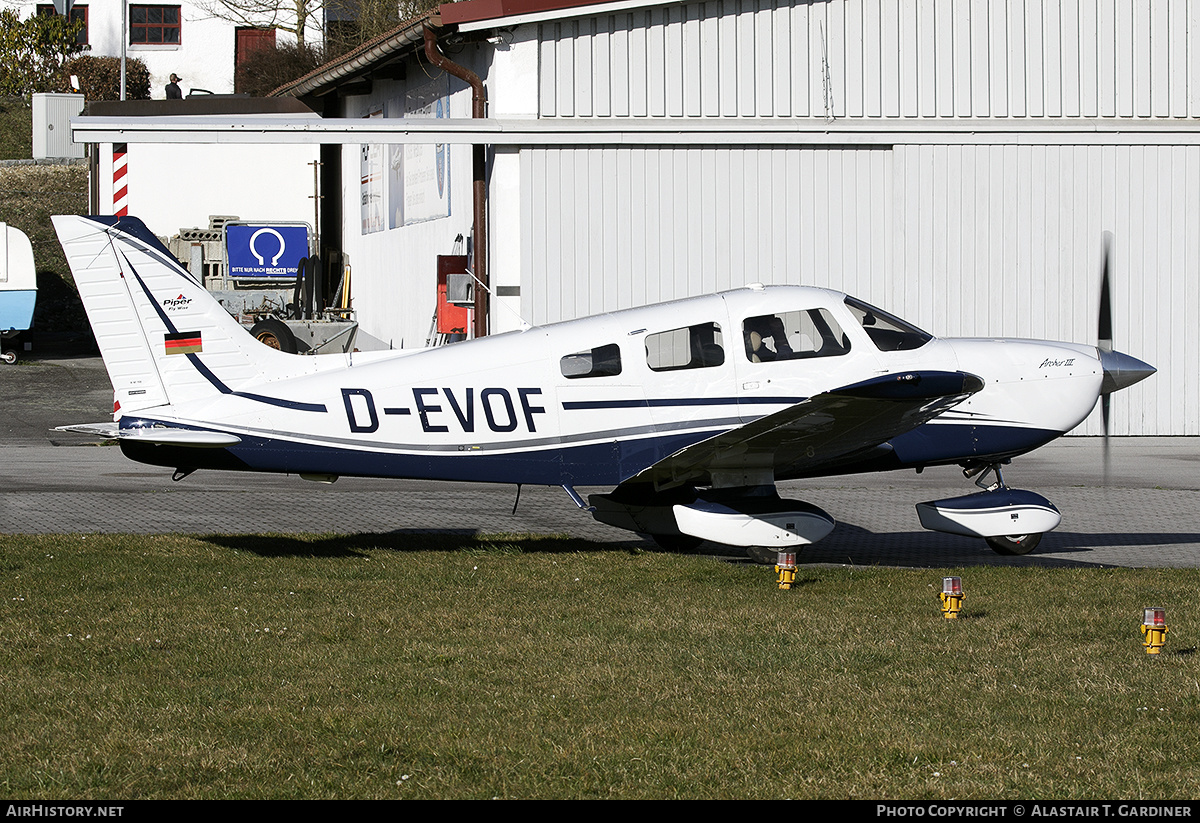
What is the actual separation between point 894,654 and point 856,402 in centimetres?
216

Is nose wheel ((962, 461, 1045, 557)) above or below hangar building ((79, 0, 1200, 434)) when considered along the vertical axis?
below

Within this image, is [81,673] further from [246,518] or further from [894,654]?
[246,518]

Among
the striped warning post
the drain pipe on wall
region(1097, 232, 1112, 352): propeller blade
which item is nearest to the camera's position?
region(1097, 232, 1112, 352): propeller blade

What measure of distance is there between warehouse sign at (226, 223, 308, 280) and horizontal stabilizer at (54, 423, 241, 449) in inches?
752

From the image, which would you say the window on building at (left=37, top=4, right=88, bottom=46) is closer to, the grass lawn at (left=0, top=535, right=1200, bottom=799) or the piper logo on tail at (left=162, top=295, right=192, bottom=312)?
the piper logo on tail at (left=162, top=295, right=192, bottom=312)

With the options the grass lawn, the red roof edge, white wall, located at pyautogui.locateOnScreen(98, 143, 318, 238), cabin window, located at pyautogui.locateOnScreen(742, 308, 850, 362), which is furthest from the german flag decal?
white wall, located at pyautogui.locateOnScreen(98, 143, 318, 238)

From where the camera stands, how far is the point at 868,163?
63.0 feet

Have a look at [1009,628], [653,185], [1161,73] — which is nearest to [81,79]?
[653,185]

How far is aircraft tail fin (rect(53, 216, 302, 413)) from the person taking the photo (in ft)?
31.9

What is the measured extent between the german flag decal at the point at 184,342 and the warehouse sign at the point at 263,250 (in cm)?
1877

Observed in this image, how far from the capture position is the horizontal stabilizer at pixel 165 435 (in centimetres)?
943

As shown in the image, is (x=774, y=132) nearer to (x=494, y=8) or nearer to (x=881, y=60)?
(x=881, y=60)

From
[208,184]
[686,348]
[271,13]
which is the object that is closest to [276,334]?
[208,184]

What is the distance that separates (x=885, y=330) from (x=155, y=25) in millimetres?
54084
